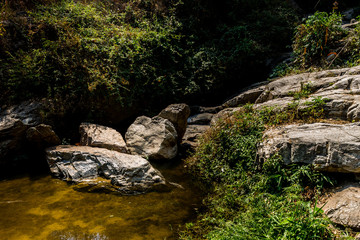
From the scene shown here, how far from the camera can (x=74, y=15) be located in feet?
25.5

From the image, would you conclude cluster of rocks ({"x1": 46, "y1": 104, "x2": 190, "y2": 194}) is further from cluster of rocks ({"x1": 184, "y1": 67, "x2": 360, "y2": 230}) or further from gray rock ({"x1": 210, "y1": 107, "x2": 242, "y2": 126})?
cluster of rocks ({"x1": 184, "y1": 67, "x2": 360, "y2": 230})

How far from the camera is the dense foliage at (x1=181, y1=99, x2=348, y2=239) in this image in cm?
255

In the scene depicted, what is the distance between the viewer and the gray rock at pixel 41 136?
17.9ft

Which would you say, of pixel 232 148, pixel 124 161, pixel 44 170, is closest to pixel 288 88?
pixel 232 148

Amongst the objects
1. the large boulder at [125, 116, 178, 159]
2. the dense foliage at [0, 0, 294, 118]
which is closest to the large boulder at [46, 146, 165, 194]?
the large boulder at [125, 116, 178, 159]

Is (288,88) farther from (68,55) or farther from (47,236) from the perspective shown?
(68,55)

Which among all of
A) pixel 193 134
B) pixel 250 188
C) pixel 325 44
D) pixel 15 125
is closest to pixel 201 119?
pixel 193 134

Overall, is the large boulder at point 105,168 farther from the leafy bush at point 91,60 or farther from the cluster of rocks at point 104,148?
the leafy bush at point 91,60

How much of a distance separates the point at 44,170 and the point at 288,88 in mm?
6690

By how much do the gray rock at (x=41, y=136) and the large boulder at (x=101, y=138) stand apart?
2.51ft

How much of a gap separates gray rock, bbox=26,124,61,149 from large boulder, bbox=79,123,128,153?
0.76 metres

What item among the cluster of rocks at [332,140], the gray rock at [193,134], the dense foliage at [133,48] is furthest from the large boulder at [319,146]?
the dense foliage at [133,48]

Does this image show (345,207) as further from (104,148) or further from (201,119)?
(201,119)

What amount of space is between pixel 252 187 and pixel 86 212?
114 inches
